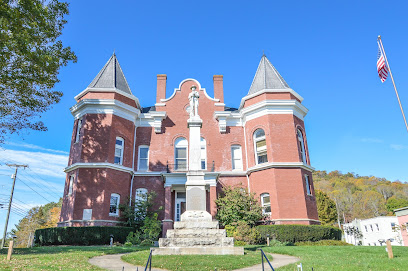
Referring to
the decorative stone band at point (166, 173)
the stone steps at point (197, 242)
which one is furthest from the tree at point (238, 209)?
the stone steps at point (197, 242)

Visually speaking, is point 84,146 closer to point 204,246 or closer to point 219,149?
point 219,149

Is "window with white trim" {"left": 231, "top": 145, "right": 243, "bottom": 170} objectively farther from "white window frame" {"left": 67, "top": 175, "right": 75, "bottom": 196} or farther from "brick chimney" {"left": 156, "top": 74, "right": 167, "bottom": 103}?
"white window frame" {"left": 67, "top": 175, "right": 75, "bottom": 196}

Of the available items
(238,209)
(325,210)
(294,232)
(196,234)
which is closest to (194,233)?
(196,234)

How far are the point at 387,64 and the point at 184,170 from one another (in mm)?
15730

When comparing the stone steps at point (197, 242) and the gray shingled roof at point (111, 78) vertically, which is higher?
the gray shingled roof at point (111, 78)

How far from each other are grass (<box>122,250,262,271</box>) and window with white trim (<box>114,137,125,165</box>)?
13324 millimetres

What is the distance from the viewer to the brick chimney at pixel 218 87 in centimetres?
2765

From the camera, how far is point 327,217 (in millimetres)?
43594

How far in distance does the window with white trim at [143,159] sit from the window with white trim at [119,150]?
1.80 meters

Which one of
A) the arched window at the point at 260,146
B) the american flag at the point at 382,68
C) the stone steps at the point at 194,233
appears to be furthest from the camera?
the arched window at the point at 260,146

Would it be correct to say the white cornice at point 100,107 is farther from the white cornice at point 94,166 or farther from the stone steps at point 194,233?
the stone steps at point 194,233

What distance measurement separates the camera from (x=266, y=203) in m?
22.1

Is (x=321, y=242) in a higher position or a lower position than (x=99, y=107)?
lower

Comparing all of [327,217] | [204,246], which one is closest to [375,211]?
[327,217]
